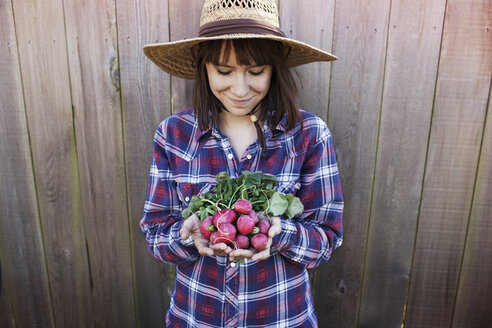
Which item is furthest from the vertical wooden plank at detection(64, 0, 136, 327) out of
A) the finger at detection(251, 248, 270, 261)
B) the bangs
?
the finger at detection(251, 248, 270, 261)

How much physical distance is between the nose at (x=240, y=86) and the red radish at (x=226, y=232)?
45cm

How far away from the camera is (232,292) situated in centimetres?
124

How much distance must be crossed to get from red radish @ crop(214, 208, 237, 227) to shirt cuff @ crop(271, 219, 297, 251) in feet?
0.67

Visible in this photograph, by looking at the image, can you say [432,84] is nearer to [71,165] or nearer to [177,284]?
[177,284]

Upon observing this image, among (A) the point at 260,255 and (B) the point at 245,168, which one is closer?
(A) the point at 260,255

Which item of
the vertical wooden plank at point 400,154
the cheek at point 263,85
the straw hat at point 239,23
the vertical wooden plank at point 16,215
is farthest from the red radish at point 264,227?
the vertical wooden plank at point 16,215

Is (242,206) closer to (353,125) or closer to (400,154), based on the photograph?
(353,125)

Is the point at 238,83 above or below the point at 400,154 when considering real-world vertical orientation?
above

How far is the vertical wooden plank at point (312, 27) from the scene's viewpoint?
1.60 meters

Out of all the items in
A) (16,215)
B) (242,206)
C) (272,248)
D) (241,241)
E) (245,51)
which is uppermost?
(245,51)

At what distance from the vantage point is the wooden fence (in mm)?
1624

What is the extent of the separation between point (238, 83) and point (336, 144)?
31.9 inches

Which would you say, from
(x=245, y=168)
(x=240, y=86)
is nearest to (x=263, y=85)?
(x=240, y=86)

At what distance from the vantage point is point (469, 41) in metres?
1.59
